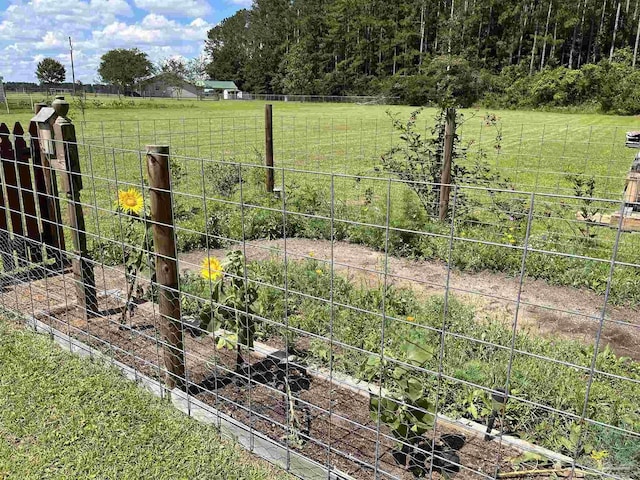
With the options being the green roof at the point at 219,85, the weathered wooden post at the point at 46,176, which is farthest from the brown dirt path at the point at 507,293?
the green roof at the point at 219,85

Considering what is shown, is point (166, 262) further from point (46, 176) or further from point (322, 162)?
point (322, 162)

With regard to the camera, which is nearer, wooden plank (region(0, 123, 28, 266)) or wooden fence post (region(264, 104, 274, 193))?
wooden plank (region(0, 123, 28, 266))

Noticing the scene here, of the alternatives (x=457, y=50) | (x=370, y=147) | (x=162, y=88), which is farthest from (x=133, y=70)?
(x=370, y=147)

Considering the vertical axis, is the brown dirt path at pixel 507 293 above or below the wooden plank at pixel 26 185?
below

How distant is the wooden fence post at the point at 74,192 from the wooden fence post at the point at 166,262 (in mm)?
862

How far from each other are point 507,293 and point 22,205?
4.09 metres

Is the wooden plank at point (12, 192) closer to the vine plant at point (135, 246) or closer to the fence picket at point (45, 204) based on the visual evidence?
the fence picket at point (45, 204)

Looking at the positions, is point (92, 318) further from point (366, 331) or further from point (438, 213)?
point (438, 213)

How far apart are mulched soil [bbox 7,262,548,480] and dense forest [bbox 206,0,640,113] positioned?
100 feet

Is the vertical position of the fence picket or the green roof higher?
the green roof

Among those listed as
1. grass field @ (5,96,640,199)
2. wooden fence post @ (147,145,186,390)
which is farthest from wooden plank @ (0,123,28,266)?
grass field @ (5,96,640,199)

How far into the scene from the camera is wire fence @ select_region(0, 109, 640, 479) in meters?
2.26

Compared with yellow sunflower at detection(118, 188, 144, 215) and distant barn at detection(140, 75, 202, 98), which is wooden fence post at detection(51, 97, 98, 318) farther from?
distant barn at detection(140, 75, 202, 98)

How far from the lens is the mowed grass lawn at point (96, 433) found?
93.0 inches
